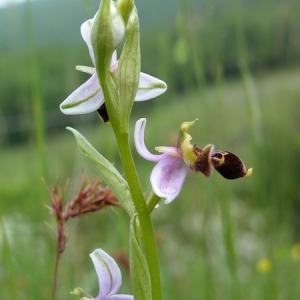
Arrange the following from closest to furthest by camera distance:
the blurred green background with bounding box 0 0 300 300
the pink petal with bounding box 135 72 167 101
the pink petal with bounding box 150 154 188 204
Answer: the pink petal with bounding box 150 154 188 204 → the pink petal with bounding box 135 72 167 101 → the blurred green background with bounding box 0 0 300 300

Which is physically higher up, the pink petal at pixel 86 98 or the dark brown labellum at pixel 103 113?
the pink petal at pixel 86 98

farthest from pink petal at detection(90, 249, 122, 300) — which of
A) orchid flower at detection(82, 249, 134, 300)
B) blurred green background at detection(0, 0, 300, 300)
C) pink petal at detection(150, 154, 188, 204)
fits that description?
blurred green background at detection(0, 0, 300, 300)

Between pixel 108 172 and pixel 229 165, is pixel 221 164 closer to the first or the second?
pixel 229 165

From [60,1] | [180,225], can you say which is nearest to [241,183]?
[180,225]

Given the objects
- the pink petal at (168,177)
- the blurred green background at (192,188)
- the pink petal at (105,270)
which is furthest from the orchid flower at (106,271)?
the blurred green background at (192,188)

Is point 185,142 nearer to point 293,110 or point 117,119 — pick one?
point 117,119

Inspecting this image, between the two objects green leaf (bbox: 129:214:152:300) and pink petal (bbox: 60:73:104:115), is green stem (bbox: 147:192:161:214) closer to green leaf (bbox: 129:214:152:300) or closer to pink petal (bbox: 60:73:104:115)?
green leaf (bbox: 129:214:152:300)

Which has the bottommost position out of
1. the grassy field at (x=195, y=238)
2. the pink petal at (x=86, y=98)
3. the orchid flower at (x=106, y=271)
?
the grassy field at (x=195, y=238)

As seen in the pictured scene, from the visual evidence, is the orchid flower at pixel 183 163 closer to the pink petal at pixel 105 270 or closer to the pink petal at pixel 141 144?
the pink petal at pixel 141 144
